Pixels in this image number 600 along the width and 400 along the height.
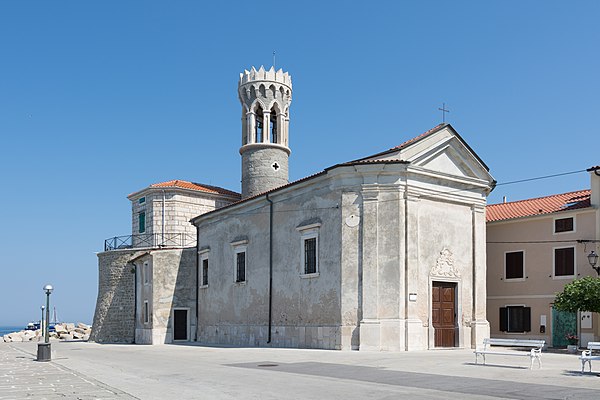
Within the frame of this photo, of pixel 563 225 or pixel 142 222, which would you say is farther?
pixel 142 222

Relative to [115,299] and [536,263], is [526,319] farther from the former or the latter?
[115,299]

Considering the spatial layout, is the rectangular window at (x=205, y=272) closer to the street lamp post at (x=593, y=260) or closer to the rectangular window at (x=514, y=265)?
the rectangular window at (x=514, y=265)

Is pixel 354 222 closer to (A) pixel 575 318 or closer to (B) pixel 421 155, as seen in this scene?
(B) pixel 421 155

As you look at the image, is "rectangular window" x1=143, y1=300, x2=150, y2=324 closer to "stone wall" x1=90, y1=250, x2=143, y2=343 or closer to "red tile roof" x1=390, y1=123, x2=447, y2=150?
"stone wall" x1=90, y1=250, x2=143, y2=343

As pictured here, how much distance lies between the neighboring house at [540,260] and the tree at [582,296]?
346 cm

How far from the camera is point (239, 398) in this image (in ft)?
36.5

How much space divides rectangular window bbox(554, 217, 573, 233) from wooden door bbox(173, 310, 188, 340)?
19.8 meters

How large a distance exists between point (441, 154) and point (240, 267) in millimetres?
11321

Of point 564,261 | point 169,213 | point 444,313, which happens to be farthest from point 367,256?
point 169,213

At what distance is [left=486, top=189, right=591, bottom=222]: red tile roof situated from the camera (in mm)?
29953

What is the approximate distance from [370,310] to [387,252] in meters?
2.21

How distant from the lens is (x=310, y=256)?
26.9 meters

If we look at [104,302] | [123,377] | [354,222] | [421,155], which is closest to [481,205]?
[421,155]

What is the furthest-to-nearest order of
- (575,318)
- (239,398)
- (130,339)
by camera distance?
(130,339), (575,318), (239,398)
